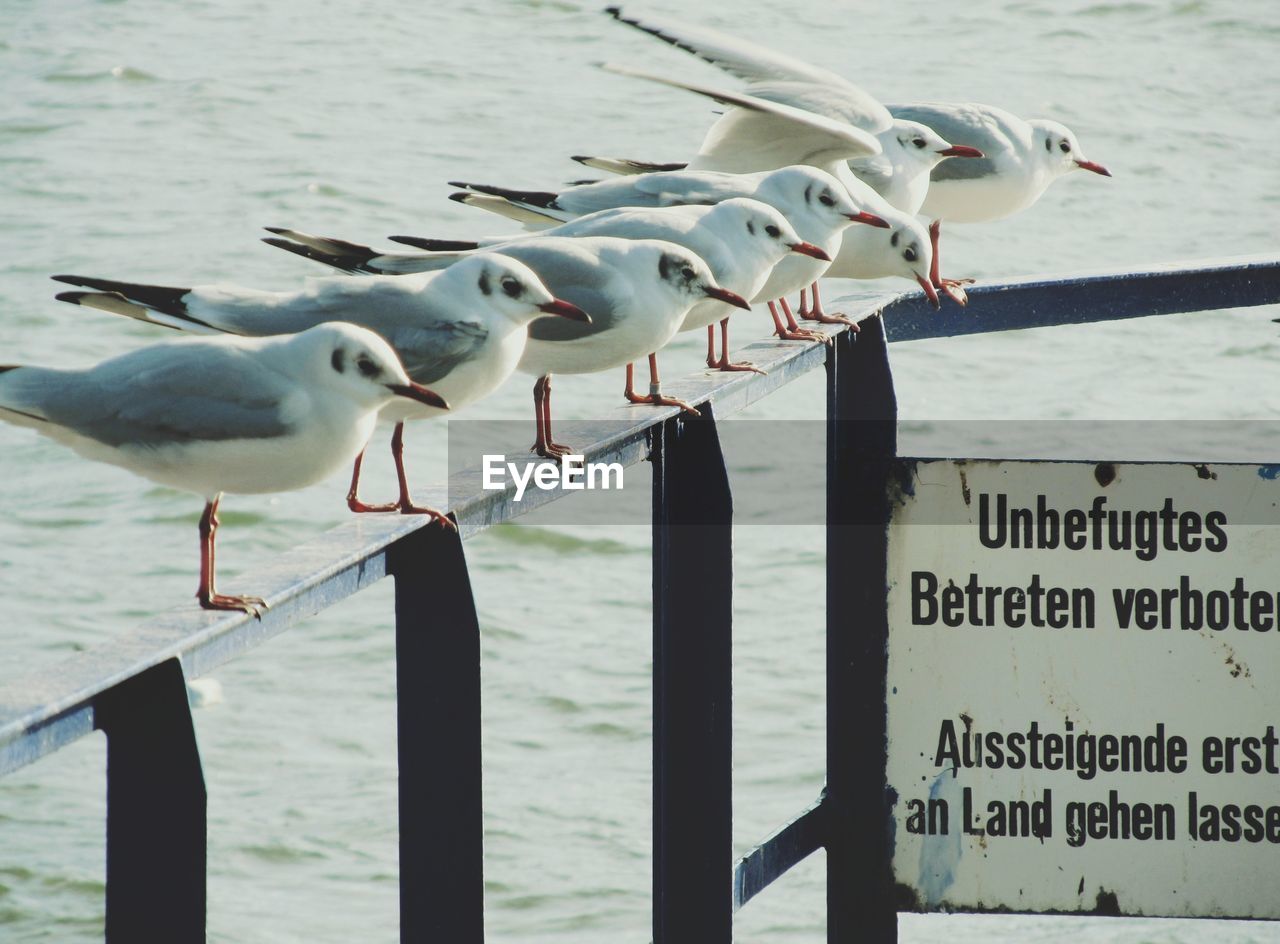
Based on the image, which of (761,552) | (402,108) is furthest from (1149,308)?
(402,108)

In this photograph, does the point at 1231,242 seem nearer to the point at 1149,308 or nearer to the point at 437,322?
the point at 1149,308

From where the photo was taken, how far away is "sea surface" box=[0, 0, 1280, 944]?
855 cm

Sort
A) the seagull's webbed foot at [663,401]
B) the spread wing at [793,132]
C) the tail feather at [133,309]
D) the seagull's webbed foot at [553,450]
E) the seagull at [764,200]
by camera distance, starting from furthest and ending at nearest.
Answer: the spread wing at [793,132], the seagull at [764,200], the seagull's webbed foot at [663,401], the seagull's webbed foot at [553,450], the tail feather at [133,309]

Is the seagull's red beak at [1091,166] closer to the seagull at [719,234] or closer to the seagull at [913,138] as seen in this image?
the seagull at [913,138]

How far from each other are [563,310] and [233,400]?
57 centimetres

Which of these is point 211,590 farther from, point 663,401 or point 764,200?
point 764,200

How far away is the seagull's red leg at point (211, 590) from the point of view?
5.99 ft

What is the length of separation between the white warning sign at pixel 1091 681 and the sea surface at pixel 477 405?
1277mm

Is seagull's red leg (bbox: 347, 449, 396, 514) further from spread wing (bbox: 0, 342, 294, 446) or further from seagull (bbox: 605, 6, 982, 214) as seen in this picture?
seagull (bbox: 605, 6, 982, 214)

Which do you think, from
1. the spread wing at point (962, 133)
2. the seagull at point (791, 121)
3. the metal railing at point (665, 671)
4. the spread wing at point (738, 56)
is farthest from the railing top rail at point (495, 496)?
the spread wing at point (962, 133)

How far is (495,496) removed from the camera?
2.36m

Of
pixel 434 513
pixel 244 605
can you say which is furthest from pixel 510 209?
pixel 244 605

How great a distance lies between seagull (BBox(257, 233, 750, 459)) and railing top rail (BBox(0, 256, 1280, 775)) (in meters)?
0.10
